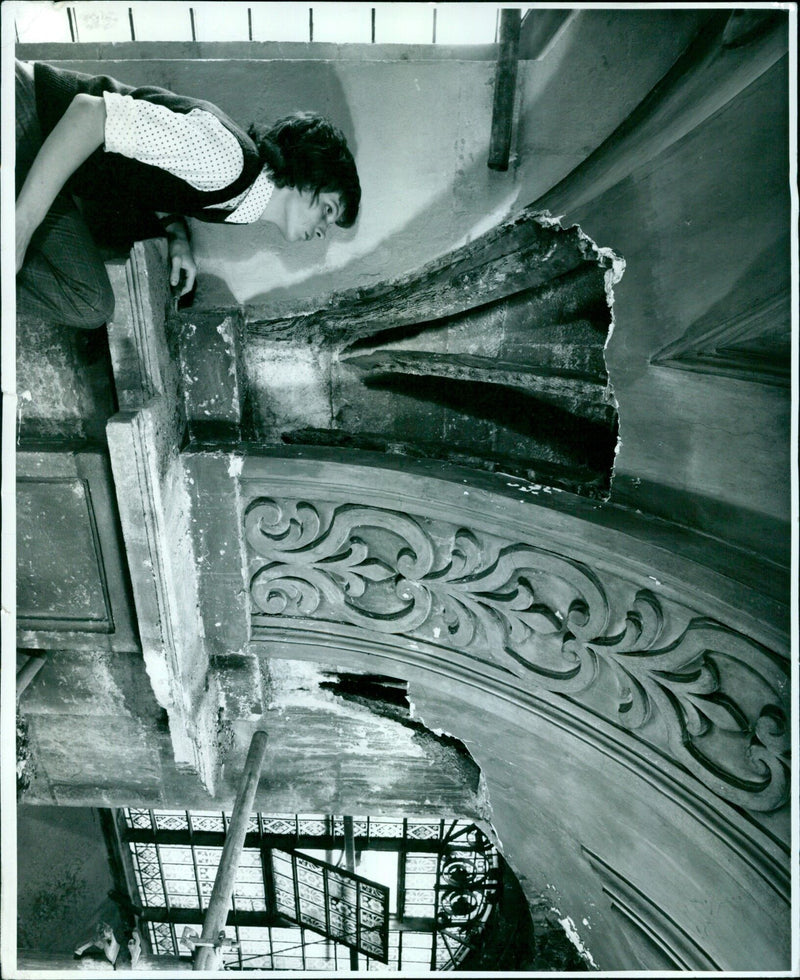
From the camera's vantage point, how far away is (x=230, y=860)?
1.90 meters

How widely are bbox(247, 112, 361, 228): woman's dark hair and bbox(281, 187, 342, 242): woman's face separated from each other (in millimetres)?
17

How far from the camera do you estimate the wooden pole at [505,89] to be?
1.83 metres

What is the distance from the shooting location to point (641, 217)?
1648 millimetres

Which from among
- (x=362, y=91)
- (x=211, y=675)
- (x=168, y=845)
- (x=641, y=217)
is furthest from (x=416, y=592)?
(x=168, y=845)

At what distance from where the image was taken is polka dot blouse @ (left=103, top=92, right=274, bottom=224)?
53.7 inches

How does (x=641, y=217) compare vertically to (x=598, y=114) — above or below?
below

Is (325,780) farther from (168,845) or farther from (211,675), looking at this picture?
(168,845)

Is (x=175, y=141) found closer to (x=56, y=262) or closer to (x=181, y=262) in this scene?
(x=56, y=262)

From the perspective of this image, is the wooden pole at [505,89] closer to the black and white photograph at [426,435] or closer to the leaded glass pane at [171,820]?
the black and white photograph at [426,435]

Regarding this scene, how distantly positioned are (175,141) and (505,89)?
0.95 meters

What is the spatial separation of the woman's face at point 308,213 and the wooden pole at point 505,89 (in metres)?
0.48

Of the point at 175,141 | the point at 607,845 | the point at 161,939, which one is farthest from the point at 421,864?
the point at 175,141

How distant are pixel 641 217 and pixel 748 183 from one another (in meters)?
0.26

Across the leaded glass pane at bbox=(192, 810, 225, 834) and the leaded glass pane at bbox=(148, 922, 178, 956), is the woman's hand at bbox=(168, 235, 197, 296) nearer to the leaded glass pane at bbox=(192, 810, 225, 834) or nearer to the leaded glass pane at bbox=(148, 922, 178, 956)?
the leaded glass pane at bbox=(192, 810, 225, 834)
